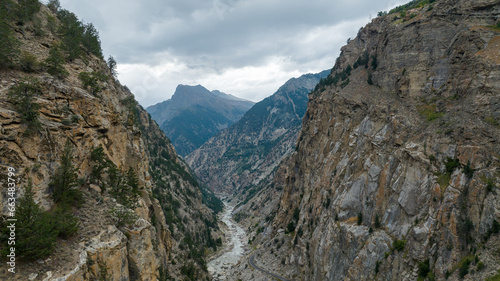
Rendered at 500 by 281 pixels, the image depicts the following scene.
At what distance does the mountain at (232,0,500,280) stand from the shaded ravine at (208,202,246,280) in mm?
10643

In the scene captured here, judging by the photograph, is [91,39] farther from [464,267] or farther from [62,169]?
[464,267]

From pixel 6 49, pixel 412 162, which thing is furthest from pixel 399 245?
pixel 6 49

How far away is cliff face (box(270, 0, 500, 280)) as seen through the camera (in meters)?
35.0

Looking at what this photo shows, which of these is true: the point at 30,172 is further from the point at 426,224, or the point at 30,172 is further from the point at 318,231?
the point at 318,231

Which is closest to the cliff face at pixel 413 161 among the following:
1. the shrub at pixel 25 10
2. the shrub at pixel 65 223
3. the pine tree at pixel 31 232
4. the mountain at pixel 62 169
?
the mountain at pixel 62 169

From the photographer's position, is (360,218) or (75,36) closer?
(75,36)

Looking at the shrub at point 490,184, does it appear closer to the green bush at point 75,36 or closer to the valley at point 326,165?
the valley at point 326,165

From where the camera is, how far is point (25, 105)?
19.8 meters

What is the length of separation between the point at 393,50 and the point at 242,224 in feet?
A: 380

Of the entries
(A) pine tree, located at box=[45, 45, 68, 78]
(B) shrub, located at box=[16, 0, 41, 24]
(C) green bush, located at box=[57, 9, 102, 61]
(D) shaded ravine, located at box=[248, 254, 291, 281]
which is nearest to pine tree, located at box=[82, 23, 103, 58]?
(C) green bush, located at box=[57, 9, 102, 61]

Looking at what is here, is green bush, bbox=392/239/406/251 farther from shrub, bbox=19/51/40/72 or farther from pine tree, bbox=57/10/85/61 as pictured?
pine tree, bbox=57/10/85/61

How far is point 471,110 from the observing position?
136 ft

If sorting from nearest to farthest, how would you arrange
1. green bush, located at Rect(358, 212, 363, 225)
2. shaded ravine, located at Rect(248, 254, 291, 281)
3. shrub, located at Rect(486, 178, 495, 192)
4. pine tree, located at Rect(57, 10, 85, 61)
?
pine tree, located at Rect(57, 10, 85, 61) → shrub, located at Rect(486, 178, 495, 192) → green bush, located at Rect(358, 212, 363, 225) → shaded ravine, located at Rect(248, 254, 291, 281)

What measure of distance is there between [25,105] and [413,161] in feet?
162
